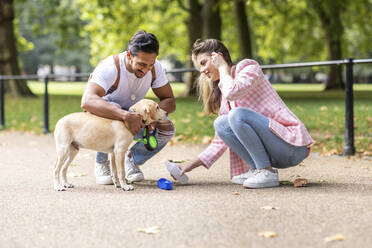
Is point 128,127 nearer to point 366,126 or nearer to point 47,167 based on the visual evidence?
point 47,167

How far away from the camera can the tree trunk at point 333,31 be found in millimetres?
16416

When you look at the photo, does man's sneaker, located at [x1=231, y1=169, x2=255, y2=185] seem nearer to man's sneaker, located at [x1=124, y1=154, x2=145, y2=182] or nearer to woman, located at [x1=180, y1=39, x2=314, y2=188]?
woman, located at [x1=180, y1=39, x2=314, y2=188]

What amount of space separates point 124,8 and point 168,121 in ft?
71.6

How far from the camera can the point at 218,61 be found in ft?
15.9

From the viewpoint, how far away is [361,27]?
3017 cm

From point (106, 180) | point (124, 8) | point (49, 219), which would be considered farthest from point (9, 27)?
point (49, 219)

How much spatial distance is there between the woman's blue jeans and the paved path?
295 mm

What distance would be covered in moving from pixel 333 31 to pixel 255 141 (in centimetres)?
1661

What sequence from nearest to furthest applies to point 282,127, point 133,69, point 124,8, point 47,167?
point 282,127 < point 133,69 < point 47,167 < point 124,8

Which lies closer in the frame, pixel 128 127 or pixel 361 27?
pixel 128 127

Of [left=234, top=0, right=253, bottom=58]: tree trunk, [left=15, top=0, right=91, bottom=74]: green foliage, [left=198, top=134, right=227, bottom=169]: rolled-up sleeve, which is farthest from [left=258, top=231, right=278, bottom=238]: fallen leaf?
[left=15, top=0, right=91, bottom=74]: green foliage

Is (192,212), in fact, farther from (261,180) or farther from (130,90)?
(130,90)

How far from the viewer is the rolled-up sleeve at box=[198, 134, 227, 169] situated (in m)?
5.19

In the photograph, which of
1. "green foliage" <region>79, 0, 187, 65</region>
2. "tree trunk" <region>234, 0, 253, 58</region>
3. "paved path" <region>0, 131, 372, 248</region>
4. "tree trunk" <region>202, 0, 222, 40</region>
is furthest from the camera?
"green foliage" <region>79, 0, 187, 65</region>
